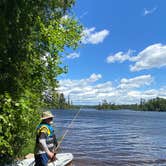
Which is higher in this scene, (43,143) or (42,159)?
(43,143)

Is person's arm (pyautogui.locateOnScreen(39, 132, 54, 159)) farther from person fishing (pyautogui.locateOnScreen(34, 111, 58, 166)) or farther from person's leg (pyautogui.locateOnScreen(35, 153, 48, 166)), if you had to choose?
person's leg (pyautogui.locateOnScreen(35, 153, 48, 166))

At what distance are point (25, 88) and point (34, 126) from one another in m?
1.63

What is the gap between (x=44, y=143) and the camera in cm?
841

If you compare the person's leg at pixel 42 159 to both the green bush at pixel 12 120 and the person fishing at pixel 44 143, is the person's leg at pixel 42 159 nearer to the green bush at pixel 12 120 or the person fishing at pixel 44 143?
the person fishing at pixel 44 143

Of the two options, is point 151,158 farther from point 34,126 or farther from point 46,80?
point 34,126

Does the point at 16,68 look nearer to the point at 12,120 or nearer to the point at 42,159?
the point at 12,120

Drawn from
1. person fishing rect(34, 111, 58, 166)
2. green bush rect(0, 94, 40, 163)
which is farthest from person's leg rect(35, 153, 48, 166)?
green bush rect(0, 94, 40, 163)

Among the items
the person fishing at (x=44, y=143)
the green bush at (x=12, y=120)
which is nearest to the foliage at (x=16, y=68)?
the green bush at (x=12, y=120)

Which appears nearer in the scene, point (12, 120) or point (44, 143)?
point (44, 143)

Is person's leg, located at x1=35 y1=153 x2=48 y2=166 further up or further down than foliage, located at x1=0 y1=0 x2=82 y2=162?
further down

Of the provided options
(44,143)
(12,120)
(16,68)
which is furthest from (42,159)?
(16,68)

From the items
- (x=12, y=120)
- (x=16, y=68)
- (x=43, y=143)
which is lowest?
(x=43, y=143)

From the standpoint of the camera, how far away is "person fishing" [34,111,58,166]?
27.7 ft

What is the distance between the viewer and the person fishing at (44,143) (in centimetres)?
843
